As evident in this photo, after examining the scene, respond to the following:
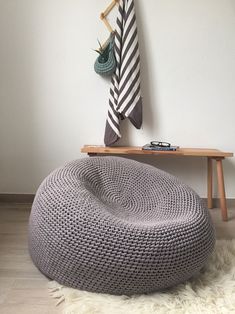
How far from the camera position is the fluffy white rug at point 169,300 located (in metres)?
1.02

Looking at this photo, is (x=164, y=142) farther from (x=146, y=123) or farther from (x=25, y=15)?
(x=25, y=15)

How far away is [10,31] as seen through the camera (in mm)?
2068

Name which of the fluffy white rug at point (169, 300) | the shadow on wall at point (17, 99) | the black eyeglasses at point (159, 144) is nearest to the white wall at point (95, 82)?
the shadow on wall at point (17, 99)

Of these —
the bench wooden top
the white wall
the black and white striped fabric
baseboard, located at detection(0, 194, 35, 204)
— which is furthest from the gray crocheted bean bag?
baseboard, located at detection(0, 194, 35, 204)

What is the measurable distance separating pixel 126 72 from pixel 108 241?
→ 4.07 feet

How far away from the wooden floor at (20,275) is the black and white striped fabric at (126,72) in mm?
832

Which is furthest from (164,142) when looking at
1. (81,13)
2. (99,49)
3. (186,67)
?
(81,13)

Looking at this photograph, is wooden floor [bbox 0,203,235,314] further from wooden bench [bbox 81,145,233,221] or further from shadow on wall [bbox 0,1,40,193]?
shadow on wall [bbox 0,1,40,193]

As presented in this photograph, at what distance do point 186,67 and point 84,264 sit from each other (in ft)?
5.02

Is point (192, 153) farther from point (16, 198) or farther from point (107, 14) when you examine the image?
point (16, 198)

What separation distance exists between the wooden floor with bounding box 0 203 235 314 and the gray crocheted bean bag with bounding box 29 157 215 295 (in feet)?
0.22

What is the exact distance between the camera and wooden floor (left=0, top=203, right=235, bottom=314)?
105 centimetres

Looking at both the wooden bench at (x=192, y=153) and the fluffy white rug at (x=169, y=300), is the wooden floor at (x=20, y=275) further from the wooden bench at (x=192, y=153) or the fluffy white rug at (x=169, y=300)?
the wooden bench at (x=192, y=153)

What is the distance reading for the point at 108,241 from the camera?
1043 millimetres
